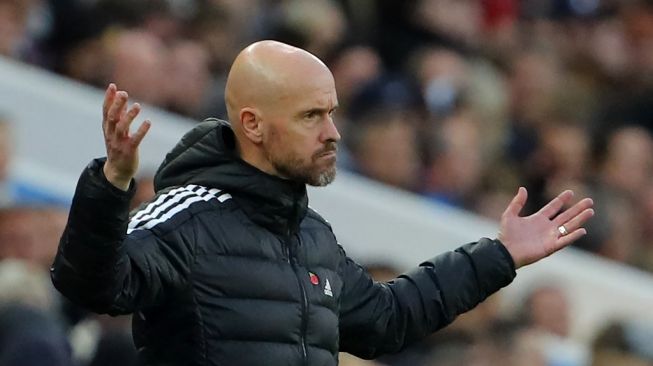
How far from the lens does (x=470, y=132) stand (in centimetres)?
1080

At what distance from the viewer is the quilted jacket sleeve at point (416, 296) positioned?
4.88 m

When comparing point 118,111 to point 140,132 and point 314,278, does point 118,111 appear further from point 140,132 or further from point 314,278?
point 314,278

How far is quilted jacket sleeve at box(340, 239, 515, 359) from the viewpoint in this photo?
16.0ft

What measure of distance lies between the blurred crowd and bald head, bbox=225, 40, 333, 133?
158 cm

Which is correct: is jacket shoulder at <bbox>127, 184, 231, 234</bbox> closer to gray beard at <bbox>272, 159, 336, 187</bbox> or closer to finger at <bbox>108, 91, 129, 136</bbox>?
gray beard at <bbox>272, 159, 336, 187</bbox>

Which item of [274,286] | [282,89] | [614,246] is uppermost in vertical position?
[282,89]

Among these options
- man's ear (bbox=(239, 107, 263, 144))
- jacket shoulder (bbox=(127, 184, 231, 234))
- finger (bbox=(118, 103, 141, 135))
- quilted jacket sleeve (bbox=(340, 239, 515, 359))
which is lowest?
quilted jacket sleeve (bbox=(340, 239, 515, 359))

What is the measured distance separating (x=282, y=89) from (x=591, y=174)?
695 centimetres

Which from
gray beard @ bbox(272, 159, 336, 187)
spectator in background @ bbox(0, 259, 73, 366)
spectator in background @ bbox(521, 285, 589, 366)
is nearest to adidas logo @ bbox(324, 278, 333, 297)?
gray beard @ bbox(272, 159, 336, 187)

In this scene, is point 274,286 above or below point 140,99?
above

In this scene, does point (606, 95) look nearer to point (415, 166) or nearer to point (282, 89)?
point (415, 166)

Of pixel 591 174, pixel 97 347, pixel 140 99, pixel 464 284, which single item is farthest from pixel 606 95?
pixel 464 284

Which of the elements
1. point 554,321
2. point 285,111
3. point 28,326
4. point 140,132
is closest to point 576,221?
point 285,111

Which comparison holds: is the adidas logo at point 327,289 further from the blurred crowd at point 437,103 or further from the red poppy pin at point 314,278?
the blurred crowd at point 437,103
